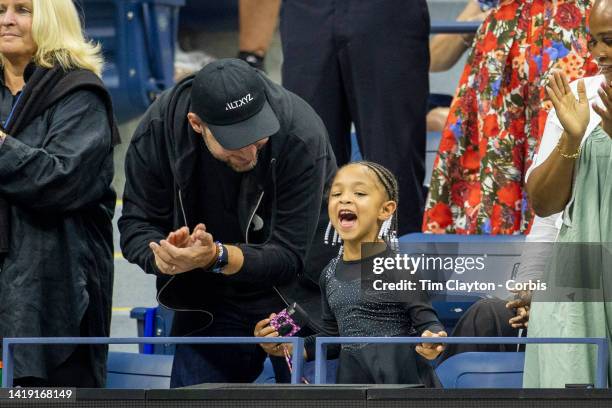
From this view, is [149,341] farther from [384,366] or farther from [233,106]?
[233,106]

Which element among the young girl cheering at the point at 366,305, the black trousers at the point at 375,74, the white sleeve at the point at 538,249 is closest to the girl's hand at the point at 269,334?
the young girl cheering at the point at 366,305

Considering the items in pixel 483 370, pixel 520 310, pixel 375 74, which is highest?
pixel 375 74

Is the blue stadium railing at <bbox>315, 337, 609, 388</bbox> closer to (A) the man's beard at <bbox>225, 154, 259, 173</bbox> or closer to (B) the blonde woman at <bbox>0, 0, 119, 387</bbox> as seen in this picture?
(A) the man's beard at <bbox>225, 154, 259, 173</bbox>

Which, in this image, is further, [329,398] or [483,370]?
[483,370]

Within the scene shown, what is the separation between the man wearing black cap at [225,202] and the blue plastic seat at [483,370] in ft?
1.43

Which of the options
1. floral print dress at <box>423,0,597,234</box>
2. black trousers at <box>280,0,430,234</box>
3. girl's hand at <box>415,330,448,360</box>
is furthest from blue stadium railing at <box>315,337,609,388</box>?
black trousers at <box>280,0,430,234</box>

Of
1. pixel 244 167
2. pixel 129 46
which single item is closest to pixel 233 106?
pixel 244 167

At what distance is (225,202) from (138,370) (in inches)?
27.7

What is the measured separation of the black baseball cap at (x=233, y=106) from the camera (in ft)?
13.0

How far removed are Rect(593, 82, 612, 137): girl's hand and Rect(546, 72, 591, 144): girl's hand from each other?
2.1 inches

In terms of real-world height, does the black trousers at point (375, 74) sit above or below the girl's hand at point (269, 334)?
above

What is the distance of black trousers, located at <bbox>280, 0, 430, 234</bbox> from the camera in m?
5.09

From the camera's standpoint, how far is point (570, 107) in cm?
346

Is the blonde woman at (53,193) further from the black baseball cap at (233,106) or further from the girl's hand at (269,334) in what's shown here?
the girl's hand at (269,334)
